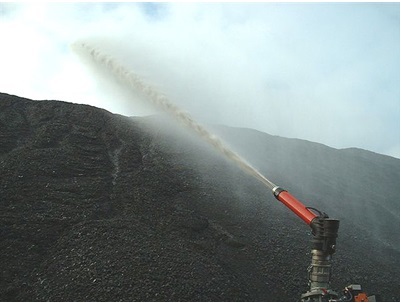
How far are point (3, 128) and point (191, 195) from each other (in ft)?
44.5

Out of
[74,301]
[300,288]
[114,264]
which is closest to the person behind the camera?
[74,301]

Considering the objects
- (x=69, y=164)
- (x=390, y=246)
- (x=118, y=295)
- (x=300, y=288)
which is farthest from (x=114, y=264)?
(x=390, y=246)

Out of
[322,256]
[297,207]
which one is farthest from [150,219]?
[322,256]

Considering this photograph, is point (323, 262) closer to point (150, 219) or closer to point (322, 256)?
point (322, 256)

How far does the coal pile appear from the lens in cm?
1592

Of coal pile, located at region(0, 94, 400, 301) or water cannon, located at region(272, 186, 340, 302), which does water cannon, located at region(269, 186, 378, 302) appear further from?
coal pile, located at region(0, 94, 400, 301)

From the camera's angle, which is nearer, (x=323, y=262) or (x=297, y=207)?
(x=323, y=262)

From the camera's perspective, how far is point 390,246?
27.9m

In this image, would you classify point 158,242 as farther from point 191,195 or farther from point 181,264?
point 191,195

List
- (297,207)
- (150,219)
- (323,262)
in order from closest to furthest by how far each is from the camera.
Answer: (323,262), (297,207), (150,219)

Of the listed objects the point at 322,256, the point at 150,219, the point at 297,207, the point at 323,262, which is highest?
the point at 297,207

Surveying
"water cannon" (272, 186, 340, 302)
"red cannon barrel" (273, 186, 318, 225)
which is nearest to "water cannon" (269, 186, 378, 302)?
"water cannon" (272, 186, 340, 302)

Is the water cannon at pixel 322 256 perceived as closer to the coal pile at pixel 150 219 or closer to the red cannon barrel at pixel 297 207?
the red cannon barrel at pixel 297 207

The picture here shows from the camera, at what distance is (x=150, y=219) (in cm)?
2081
